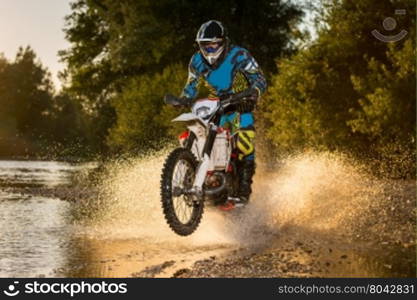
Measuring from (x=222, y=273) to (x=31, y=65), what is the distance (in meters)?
99.9

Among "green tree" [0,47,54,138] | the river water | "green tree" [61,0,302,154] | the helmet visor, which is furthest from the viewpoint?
"green tree" [0,47,54,138]

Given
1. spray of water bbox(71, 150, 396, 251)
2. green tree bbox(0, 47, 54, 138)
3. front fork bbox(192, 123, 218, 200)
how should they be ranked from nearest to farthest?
front fork bbox(192, 123, 218, 200) < spray of water bbox(71, 150, 396, 251) < green tree bbox(0, 47, 54, 138)

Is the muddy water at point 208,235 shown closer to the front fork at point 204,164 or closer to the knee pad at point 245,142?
the front fork at point 204,164

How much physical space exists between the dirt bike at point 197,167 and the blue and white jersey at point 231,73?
0.29 metres

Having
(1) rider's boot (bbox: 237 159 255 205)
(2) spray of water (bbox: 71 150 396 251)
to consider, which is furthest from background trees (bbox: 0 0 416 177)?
(1) rider's boot (bbox: 237 159 255 205)

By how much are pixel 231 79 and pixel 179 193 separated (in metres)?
1.57

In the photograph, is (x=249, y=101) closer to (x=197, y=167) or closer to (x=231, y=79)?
(x=231, y=79)

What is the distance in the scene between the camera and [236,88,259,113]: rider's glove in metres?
9.11

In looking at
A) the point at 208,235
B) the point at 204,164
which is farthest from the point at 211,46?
the point at 208,235

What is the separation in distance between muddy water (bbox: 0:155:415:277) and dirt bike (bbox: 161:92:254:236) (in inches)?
20.6

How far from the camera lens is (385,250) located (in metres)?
8.87

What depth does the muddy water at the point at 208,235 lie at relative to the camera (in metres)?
8.38

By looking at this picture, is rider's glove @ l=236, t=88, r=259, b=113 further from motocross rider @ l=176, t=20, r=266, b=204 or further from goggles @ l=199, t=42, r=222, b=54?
goggles @ l=199, t=42, r=222, b=54

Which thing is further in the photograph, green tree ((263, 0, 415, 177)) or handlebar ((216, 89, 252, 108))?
green tree ((263, 0, 415, 177))
